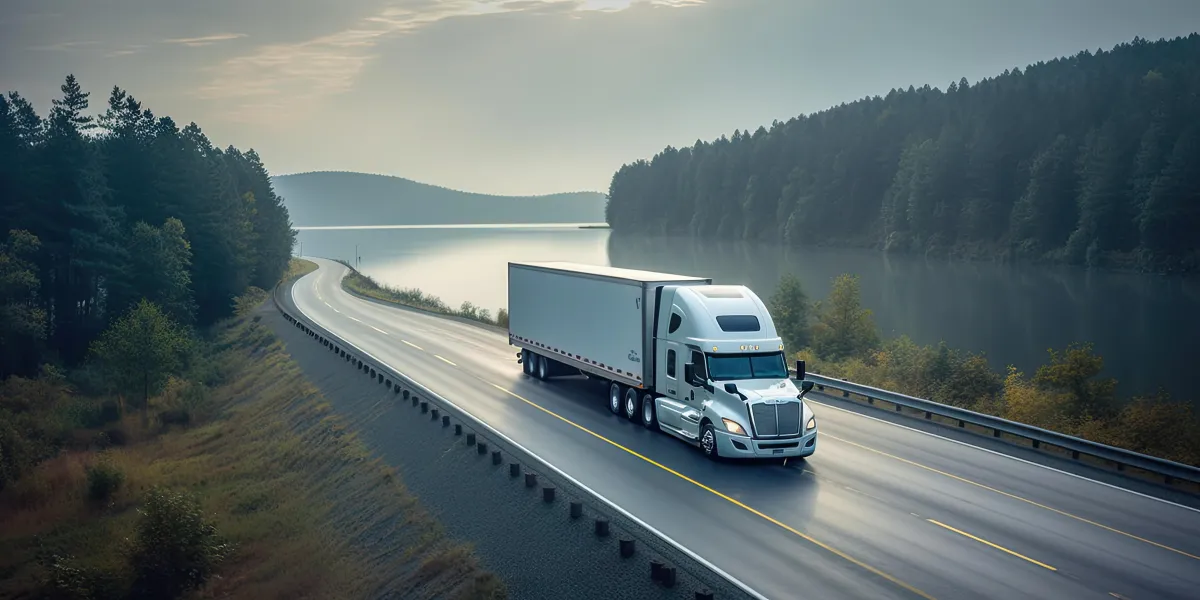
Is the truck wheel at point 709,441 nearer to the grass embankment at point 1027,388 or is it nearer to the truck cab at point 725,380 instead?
the truck cab at point 725,380

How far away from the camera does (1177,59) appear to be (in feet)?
420

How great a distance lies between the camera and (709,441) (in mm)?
22250

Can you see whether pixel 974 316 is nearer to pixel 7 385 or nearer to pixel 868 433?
pixel 868 433

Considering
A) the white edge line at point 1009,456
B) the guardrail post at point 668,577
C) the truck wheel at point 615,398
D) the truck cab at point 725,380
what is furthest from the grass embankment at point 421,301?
the guardrail post at point 668,577

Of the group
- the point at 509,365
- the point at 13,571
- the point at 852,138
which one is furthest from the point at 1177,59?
the point at 13,571

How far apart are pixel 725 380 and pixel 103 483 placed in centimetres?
2364

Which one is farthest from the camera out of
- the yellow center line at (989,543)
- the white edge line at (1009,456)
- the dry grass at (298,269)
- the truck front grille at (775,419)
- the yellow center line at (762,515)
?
the dry grass at (298,269)

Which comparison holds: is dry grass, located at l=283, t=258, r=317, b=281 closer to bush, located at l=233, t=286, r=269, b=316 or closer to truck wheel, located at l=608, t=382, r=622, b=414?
bush, located at l=233, t=286, r=269, b=316

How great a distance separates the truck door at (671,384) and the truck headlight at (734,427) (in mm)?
2052

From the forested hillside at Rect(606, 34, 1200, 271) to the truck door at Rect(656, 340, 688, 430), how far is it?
81.4m

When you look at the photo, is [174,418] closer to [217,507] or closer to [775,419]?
[217,507]

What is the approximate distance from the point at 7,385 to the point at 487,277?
266 ft

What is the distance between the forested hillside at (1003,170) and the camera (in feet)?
315

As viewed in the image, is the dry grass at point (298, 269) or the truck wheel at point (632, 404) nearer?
the truck wheel at point (632, 404)
